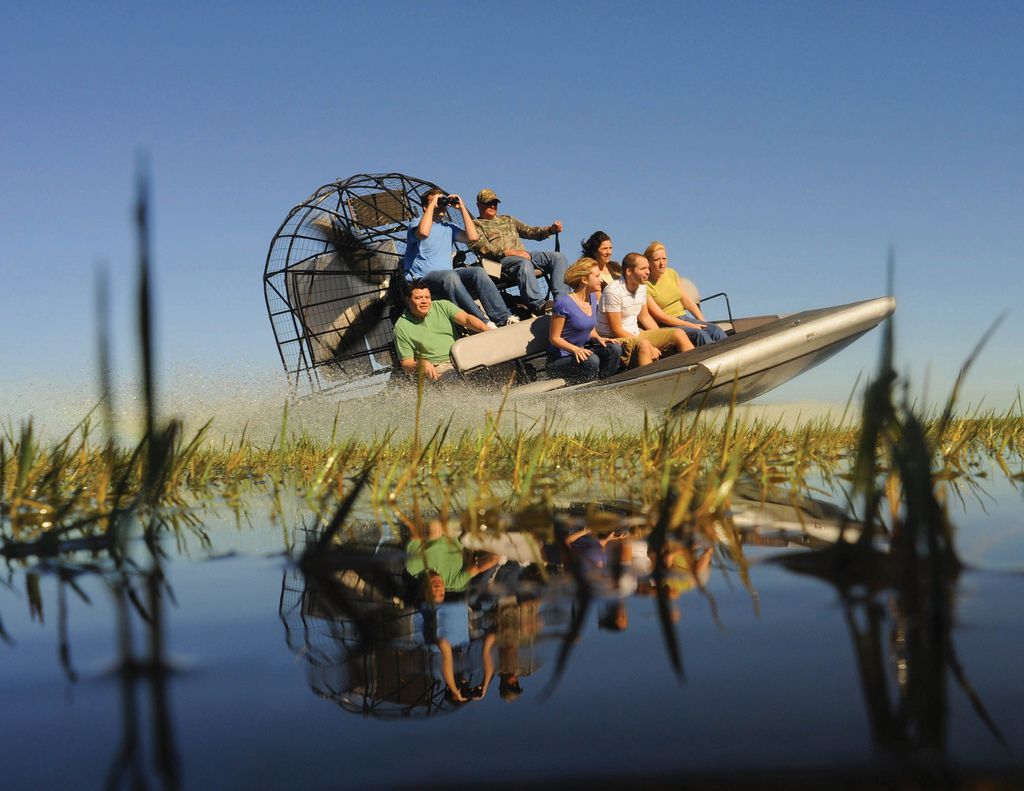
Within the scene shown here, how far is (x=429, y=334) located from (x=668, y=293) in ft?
7.15

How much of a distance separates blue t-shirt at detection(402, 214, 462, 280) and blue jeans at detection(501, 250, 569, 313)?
65 cm

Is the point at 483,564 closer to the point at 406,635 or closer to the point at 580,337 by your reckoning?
the point at 406,635

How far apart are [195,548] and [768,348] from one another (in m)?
6.09

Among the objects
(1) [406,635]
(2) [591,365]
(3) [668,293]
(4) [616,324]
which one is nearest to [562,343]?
(2) [591,365]

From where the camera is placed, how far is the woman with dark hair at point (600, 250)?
25.0ft

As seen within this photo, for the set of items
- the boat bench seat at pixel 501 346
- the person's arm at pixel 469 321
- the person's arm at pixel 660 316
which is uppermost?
the person's arm at pixel 469 321

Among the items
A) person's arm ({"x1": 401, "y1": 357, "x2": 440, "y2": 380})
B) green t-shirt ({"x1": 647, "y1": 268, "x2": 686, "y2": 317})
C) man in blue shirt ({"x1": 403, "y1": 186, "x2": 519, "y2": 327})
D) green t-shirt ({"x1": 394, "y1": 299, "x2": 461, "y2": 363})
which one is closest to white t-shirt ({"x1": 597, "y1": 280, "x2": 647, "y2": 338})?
green t-shirt ({"x1": 647, "y1": 268, "x2": 686, "y2": 317})

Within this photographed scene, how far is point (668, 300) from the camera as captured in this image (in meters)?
8.05

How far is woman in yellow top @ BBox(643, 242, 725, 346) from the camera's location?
784 centimetres

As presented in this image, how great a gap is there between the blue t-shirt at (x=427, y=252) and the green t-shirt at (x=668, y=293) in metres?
1.84

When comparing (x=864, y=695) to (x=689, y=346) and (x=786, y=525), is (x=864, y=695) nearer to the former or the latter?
(x=786, y=525)

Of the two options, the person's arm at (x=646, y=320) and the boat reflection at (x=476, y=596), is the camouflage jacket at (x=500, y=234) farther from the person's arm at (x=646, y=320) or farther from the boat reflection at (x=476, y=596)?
the boat reflection at (x=476, y=596)

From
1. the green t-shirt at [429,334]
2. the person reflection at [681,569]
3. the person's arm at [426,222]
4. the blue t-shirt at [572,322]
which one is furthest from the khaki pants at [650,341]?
the person reflection at [681,569]

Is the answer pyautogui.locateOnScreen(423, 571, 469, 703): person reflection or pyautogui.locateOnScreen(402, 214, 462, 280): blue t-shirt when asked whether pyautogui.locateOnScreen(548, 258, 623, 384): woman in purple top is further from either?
pyautogui.locateOnScreen(423, 571, 469, 703): person reflection
